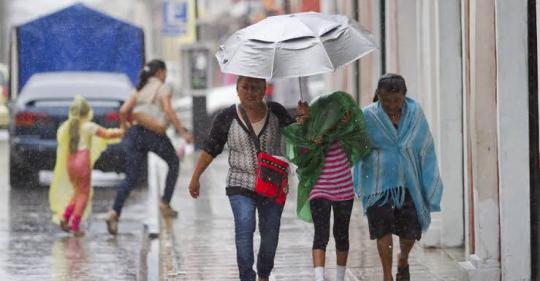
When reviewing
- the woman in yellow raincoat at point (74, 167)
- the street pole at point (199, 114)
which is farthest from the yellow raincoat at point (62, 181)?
the street pole at point (199, 114)

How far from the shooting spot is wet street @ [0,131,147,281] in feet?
38.3

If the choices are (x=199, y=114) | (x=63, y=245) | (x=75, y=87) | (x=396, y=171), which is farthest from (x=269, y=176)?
(x=199, y=114)

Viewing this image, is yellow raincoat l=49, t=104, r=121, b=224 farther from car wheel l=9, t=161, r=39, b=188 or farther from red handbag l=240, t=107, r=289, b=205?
red handbag l=240, t=107, r=289, b=205

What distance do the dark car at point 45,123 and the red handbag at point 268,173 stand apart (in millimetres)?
10292

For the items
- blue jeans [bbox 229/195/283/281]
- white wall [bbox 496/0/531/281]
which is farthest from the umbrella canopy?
white wall [bbox 496/0/531/281]

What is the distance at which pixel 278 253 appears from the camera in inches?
483

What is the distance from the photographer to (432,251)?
12188mm

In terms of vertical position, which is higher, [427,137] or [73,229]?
[427,137]

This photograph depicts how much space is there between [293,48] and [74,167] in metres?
6.01

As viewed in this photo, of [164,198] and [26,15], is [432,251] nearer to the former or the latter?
[164,198]

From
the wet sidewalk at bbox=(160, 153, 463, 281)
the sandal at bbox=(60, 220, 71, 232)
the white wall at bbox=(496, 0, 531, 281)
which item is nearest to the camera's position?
the white wall at bbox=(496, 0, 531, 281)

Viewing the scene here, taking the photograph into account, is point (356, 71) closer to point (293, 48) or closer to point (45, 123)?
point (45, 123)

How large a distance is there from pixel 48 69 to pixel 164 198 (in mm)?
12984

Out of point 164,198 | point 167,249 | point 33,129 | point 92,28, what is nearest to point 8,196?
point 33,129
